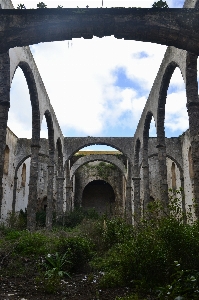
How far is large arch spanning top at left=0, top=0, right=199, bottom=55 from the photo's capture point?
5.50 meters

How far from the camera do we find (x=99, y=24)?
Answer: 5.52 meters

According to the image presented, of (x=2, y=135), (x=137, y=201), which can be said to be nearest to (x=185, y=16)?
(x=2, y=135)

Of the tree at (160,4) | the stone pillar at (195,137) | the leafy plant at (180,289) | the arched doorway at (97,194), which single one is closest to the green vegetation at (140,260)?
the leafy plant at (180,289)

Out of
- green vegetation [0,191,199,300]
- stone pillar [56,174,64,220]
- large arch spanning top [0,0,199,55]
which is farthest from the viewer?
stone pillar [56,174,64,220]

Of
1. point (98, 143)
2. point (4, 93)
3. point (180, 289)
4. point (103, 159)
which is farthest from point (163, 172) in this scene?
point (103, 159)

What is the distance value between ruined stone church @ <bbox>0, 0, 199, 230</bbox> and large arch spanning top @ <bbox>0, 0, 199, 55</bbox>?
0.02 m

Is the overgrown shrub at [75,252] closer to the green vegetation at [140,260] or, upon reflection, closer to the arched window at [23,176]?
the green vegetation at [140,260]

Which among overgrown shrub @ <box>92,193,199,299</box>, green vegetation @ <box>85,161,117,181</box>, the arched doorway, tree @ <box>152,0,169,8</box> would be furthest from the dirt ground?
the arched doorway

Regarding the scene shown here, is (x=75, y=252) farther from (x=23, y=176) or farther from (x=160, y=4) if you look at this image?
(x=23, y=176)

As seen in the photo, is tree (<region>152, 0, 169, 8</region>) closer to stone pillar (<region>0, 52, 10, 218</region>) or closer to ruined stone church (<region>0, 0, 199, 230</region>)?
ruined stone church (<region>0, 0, 199, 230</region>)

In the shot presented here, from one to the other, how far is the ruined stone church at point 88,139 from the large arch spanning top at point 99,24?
0.02 m

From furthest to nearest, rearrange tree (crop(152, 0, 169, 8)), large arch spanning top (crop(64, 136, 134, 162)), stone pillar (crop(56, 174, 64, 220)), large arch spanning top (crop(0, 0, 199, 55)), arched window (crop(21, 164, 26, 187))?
arched window (crop(21, 164, 26, 187)) < large arch spanning top (crop(64, 136, 134, 162)) < stone pillar (crop(56, 174, 64, 220)) < tree (crop(152, 0, 169, 8)) < large arch spanning top (crop(0, 0, 199, 55))

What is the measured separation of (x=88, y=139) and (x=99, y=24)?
506 inches

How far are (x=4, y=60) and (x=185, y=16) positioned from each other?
4.89m
